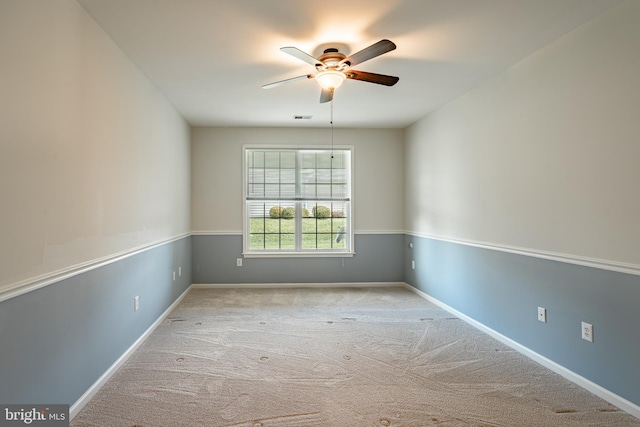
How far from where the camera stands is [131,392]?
2252mm

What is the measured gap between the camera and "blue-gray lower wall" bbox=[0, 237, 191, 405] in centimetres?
156

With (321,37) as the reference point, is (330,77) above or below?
below

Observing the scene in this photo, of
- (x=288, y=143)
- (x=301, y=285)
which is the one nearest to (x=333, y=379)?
(x=301, y=285)

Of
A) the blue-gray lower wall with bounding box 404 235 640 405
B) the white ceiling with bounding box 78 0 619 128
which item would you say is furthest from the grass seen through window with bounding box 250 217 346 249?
the white ceiling with bounding box 78 0 619 128

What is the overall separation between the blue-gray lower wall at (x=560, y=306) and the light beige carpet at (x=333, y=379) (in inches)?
6.9

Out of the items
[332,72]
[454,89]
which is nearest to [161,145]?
[332,72]

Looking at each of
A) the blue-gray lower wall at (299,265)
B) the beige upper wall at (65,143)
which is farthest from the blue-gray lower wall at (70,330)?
the blue-gray lower wall at (299,265)

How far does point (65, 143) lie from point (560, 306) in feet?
11.7

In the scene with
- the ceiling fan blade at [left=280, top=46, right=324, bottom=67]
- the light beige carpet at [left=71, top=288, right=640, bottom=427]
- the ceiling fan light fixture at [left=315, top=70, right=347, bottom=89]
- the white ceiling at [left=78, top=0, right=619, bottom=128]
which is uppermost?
the white ceiling at [left=78, top=0, right=619, bottom=128]

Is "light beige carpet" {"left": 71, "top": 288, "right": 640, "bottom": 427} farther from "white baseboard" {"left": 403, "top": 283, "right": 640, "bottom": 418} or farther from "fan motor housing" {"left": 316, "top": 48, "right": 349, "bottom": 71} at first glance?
"fan motor housing" {"left": 316, "top": 48, "right": 349, "bottom": 71}

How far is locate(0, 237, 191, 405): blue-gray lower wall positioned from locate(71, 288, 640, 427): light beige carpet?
22 centimetres

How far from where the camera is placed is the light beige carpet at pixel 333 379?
2.00m

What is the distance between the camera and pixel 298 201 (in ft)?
18.0

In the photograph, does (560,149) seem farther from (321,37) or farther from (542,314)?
(321,37)
